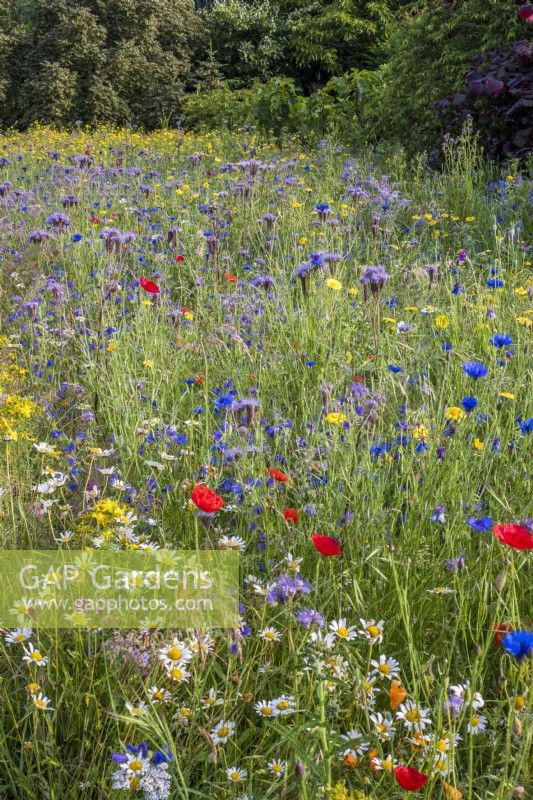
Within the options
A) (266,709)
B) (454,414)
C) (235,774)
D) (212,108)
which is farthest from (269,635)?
(212,108)

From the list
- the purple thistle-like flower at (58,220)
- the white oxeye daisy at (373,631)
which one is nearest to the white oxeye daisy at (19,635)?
the white oxeye daisy at (373,631)

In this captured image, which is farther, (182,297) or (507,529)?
(182,297)

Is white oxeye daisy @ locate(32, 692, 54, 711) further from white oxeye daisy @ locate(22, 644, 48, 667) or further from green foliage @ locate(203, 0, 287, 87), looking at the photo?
green foliage @ locate(203, 0, 287, 87)

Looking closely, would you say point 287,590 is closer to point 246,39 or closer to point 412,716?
point 412,716

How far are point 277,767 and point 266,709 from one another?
9 centimetres

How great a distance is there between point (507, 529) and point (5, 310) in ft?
9.79

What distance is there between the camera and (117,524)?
5.56ft

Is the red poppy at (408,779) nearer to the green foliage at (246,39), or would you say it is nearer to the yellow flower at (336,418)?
the yellow flower at (336,418)

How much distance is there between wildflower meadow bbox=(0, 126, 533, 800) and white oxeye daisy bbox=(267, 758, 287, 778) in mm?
16

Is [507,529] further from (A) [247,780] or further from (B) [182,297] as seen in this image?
(B) [182,297]

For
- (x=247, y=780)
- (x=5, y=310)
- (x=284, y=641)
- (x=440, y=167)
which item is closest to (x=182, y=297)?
(x=5, y=310)

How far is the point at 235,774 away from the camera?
1204 millimetres

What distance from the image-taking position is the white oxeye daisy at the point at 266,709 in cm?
127

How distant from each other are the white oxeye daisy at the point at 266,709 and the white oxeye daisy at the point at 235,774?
0.09 meters
